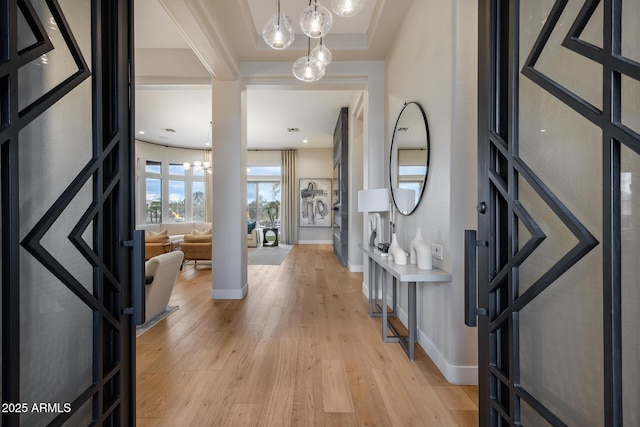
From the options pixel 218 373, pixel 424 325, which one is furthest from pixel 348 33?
pixel 218 373

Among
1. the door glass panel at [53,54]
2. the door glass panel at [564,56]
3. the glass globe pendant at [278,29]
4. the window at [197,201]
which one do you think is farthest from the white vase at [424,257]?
the window at [197,201]

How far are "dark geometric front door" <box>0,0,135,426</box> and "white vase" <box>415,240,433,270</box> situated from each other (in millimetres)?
1806

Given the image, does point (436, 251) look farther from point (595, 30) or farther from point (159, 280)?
point (159, 280)

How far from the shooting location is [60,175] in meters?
0.91

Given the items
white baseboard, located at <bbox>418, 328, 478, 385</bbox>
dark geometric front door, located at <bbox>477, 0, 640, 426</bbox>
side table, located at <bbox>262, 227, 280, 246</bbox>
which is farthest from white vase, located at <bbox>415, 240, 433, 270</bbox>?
side table, located at <bbox>262, 227, 280, 246</bbox>

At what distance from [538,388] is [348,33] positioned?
12.2 ft

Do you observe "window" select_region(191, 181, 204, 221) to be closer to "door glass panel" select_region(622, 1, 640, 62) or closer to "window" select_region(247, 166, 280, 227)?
"window" select_region(247, 166, 280, 227)

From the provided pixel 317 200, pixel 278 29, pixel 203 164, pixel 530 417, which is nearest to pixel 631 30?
pixel 530 417

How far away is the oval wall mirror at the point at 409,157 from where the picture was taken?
8.10 ft

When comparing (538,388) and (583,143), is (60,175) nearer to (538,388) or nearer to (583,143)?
(583,143)

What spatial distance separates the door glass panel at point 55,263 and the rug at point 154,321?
190cm

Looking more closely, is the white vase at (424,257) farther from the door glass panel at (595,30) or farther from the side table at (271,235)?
the side table at (271,235)

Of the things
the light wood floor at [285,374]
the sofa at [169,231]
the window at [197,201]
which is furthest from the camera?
the window at [197,201]

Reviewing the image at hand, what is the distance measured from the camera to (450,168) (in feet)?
6.57
